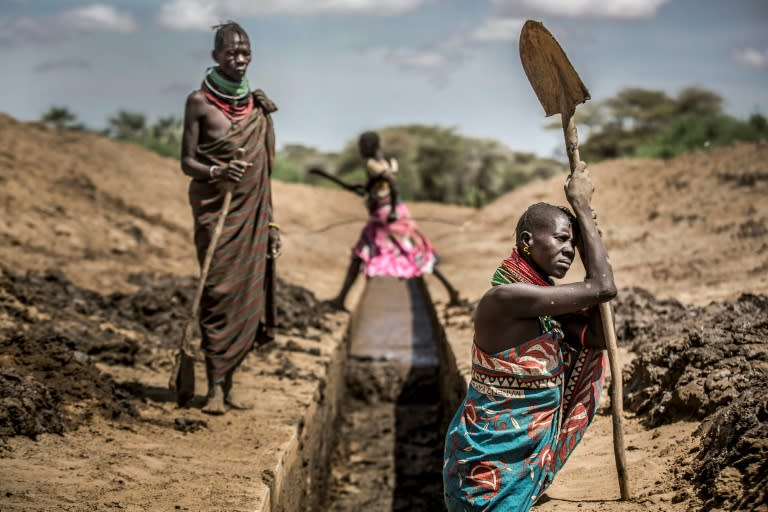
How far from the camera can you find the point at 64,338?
241 inches

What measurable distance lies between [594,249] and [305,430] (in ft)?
9.50

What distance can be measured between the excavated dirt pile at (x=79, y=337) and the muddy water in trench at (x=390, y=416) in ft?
2.38

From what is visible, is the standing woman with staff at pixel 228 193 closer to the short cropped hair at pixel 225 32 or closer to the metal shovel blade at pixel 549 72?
the short cropped hair at pixel 225 32

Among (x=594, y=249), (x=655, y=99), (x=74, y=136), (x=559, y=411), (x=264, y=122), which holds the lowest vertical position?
(x=559, y=411)

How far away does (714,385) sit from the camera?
4.29 metres

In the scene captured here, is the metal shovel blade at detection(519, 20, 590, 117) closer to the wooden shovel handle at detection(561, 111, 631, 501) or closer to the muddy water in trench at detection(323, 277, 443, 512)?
the wooden shovel handle at detection(561, 111, 631, 501)

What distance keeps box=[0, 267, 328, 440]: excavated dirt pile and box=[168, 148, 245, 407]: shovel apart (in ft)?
1.04

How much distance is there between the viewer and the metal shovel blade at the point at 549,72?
358 centimetres

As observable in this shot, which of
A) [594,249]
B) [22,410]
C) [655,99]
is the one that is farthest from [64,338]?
[655,99]

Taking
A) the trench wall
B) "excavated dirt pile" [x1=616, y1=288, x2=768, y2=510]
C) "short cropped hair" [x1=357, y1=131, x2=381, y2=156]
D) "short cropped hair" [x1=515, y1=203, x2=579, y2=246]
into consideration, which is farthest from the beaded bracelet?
"short cropped hair" [x1=357, y1=131, x2=381, y2=156]

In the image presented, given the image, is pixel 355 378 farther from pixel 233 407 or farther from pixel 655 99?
pixel 655 99

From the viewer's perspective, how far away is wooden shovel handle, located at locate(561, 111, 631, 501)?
10.9ft

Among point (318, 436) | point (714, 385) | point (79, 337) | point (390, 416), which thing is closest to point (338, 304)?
point (390, 416)

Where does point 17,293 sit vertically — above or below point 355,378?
above
